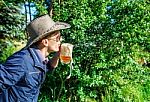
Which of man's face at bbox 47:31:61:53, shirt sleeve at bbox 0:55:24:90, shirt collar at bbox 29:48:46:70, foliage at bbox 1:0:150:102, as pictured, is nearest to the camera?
shirt sleeve at bbox 0:55:24:90

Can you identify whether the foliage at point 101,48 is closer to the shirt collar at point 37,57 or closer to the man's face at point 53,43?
the man's face at point 53,43

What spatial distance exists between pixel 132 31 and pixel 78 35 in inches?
36.3

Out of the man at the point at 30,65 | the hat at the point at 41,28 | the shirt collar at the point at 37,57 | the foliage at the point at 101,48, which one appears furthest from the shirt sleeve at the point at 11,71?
the foliage at the point at 101,48

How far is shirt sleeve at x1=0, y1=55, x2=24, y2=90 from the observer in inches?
118

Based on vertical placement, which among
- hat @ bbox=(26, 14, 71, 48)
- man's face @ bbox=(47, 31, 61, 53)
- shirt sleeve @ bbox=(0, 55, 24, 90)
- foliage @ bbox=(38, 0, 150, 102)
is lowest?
foliage @ bbox=(38, 0, 150, 102)

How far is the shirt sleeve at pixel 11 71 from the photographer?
2994 mm

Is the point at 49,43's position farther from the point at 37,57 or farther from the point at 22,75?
the point at 22,75

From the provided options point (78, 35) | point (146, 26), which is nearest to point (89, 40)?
point (78, 35)

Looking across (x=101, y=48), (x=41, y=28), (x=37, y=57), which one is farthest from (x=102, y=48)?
(x=37, y=57)

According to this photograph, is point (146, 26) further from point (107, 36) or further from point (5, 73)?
point (5, 73)

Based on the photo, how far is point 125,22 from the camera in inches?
303

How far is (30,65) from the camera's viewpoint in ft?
10.4

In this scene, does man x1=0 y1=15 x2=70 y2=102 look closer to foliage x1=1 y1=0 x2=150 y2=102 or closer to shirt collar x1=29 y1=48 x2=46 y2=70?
shirt collar x1=29 y1=48 x2=46 y2=70

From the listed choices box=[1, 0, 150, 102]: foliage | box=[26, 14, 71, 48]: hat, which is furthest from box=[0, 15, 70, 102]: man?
box=[1, 0, 150, 102]: foliage
